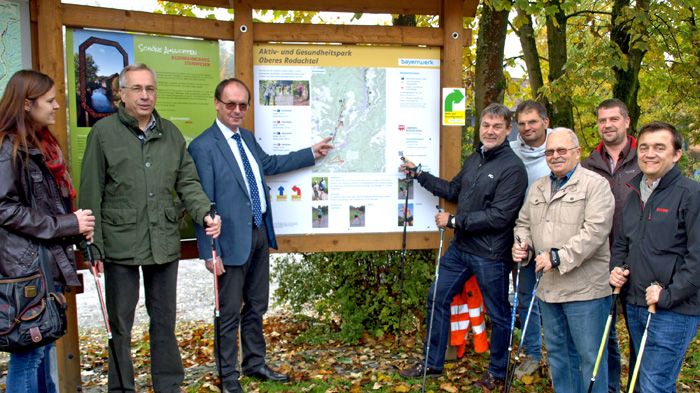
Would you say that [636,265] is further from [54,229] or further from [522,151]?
[54,229]

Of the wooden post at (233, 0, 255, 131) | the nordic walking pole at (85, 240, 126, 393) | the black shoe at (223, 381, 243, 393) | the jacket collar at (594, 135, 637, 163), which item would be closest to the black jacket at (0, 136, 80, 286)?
the nordic walking pole at (85, 240, 126, 393)

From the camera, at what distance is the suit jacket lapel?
4.53 m

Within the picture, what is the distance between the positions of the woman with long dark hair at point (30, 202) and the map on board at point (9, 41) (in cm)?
96

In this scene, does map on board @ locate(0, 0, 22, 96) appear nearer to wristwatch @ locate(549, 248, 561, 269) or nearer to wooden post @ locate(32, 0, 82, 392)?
wooden post @ locate(32, 0, 82, 392)

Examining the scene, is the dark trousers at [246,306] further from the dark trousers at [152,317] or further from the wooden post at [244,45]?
the wooden post at [244,45]

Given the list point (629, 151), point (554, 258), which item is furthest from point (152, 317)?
point (629, 151)

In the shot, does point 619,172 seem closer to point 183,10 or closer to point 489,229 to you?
point 489,229

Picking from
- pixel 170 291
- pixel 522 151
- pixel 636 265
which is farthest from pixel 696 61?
pixel 170 291

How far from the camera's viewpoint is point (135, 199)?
4.02 metres

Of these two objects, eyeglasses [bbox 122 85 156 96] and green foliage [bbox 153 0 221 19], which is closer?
eyeglasses [bbox 122 85 156 96]

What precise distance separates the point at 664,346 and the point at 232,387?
302 cm

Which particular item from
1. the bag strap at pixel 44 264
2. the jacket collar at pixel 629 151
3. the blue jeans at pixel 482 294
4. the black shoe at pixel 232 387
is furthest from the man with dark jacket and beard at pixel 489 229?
the bag strap at pixel 44 264

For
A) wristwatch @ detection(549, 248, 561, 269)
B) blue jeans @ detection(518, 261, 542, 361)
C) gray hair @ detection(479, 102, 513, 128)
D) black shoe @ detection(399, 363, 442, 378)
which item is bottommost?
black shoe @ detection(399, 363, 442, 378)

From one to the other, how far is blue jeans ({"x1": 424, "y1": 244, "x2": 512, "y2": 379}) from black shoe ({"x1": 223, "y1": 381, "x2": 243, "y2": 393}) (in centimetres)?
163
